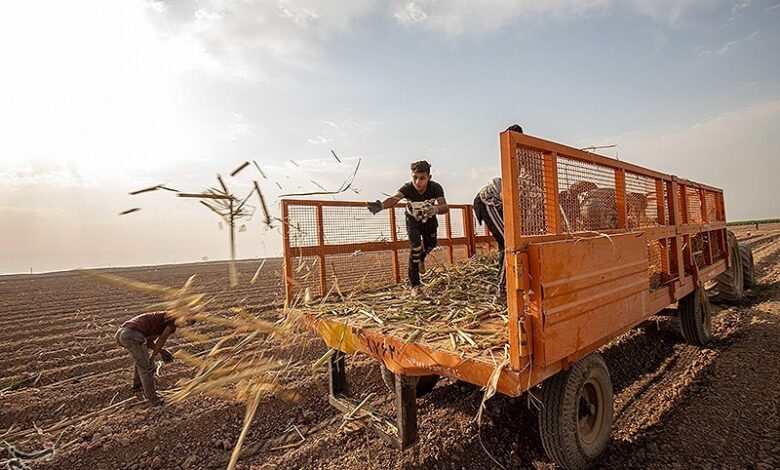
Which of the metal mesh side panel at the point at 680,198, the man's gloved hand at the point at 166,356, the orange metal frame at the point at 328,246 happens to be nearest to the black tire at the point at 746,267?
the metal mesh side panel at the point at 680,198

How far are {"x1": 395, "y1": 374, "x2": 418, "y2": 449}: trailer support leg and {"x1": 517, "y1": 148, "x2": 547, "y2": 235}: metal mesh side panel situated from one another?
4.46ft

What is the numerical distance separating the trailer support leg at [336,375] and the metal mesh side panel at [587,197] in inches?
94.5

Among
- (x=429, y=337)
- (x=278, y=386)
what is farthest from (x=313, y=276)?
(x=429, y=337)

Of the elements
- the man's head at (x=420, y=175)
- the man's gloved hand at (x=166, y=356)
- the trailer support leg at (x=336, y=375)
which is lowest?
the man's gloved hand at (x=166, y=356)

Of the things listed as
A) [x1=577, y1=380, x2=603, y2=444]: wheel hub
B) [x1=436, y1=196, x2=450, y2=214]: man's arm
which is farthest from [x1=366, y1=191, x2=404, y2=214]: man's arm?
[x1=577, y1=380, x2=603, y2=444]: wheel hub

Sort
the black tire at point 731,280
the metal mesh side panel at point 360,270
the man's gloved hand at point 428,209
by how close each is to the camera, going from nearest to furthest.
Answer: the man's gloved hand at point 428,209, the metal mesh side panel at point 360,270, the black tire at point 731,280

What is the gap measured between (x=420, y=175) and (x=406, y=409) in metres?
2.50

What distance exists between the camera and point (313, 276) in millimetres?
4645

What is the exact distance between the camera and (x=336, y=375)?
392cm

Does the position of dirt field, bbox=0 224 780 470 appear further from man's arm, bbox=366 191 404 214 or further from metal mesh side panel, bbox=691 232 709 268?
man's arm, bbox=366 191 404 214

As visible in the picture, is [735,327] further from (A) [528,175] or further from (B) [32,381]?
(B) [32,381]

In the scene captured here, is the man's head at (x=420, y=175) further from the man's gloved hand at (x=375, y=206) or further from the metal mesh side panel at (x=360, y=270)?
the metal mesh side panel at (x=360, y=270)

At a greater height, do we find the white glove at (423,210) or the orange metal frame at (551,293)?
the white glove at (423,210)

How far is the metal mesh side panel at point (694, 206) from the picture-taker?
5504mm
